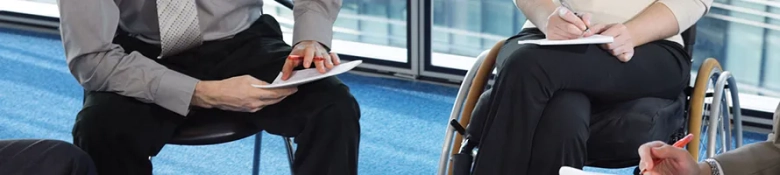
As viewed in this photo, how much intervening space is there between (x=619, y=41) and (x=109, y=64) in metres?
1.02

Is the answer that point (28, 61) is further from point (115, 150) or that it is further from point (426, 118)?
point (115, 150)

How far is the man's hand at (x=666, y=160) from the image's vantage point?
5.61 feet

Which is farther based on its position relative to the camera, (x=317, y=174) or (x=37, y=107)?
(x=37, y=107)

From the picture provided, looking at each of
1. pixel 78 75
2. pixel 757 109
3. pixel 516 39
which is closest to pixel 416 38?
pixel 757 109

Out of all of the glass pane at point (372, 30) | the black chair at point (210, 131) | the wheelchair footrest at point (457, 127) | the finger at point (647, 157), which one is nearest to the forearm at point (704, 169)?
the finger at point (647, 157)

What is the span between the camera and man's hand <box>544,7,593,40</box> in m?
2.17

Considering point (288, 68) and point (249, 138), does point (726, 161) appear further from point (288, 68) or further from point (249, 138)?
point (249, 138)

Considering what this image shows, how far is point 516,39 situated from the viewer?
232cm

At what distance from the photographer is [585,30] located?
86.1 inches

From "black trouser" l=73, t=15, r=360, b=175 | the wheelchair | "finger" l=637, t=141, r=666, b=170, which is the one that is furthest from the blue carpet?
"finger" l=637, t=141, r=666, b=170

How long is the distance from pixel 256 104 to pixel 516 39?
0.58 metres

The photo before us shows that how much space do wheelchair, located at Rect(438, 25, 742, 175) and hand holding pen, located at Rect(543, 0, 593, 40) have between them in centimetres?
18

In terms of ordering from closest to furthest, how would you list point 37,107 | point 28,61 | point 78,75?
point 78,75 < point 37,107 < point 28,61

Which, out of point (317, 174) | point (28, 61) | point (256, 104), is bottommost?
point (28, 61)
